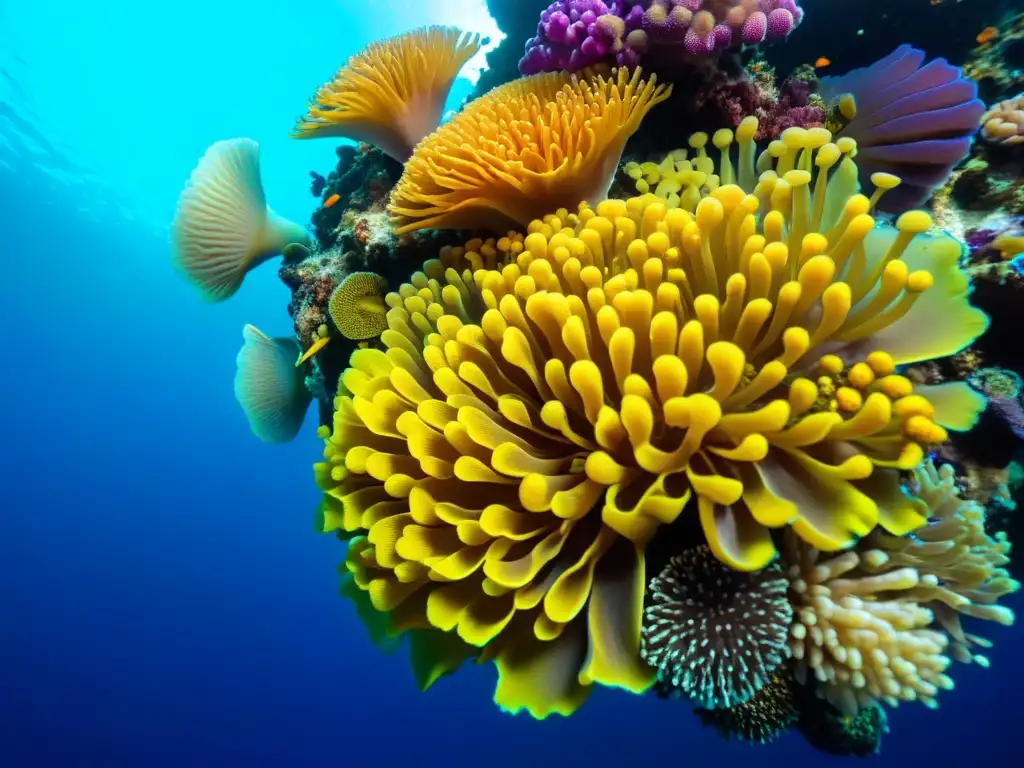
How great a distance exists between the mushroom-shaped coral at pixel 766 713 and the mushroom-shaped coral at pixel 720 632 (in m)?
0.46

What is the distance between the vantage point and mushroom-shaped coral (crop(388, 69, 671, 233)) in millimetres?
2305

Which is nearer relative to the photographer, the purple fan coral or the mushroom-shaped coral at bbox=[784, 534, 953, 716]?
the mushroom-shaped coral at bbox=[784, 534, 953, 716]

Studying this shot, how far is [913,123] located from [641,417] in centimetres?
288

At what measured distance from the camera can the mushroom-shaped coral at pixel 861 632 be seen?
62.4 inches

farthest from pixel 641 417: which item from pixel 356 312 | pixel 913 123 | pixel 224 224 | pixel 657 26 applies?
pixel 224 224

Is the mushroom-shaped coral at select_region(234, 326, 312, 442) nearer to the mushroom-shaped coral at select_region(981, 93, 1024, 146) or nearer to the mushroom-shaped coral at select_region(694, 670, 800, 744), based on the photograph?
the mushroom-shaped coral at select_region(694, 670, 800, 744)

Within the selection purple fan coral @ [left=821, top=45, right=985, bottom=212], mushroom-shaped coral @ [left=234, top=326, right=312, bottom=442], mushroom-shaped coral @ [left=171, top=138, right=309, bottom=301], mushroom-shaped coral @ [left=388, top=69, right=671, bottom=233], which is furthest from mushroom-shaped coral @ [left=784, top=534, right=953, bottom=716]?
mushroom-shaped coral @ [left=171, top=138, right=309, bottom=301]

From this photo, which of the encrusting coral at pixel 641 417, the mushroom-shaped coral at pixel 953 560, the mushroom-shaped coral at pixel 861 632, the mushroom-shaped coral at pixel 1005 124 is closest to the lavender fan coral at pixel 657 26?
the mushroom-shaped coral at pixel 1005 124

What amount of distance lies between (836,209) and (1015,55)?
3.46 metres

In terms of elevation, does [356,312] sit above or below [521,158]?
below

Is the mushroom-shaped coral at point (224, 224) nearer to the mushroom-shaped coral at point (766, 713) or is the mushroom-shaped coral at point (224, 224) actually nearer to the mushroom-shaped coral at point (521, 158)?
the mushroom-shaped coral at point (521, 158)

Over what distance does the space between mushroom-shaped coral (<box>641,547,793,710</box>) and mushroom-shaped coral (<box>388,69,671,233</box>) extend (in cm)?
163

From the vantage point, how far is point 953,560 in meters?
1.83

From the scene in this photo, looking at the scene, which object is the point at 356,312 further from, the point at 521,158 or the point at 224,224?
the point at 224,224
